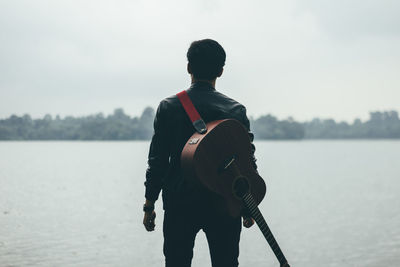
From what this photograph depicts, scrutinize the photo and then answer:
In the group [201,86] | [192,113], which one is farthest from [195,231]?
[201,86]

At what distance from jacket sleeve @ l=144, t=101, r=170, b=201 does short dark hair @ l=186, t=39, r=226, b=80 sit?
Result: 31 centimetres

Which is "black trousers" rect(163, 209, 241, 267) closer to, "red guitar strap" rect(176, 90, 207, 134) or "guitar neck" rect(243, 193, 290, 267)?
"guitar neck" rect(243, 193, 290, 267)

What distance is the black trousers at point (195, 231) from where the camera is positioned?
110 inches

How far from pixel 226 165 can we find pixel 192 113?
1.11 feet

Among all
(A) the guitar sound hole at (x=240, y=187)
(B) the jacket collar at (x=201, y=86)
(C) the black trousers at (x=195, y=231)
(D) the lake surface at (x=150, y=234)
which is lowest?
(D) the lake surface at (x=150, y=234)

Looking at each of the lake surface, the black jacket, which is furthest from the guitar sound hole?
the lake surface

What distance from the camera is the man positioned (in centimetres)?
280

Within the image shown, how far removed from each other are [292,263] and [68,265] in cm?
304

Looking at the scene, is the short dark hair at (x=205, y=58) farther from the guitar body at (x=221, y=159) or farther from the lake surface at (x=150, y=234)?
the lake surface at (x=150, y=234)

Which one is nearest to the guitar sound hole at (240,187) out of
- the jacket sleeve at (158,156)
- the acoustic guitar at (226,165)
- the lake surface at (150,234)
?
the acoustic guitar at (226,165)

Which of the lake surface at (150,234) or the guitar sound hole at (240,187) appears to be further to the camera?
the lake surface at (150,234)

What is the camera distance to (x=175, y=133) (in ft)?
9.32

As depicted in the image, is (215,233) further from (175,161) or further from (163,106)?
(163,106)

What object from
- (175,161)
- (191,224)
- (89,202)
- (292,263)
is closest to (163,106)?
(175,161)
